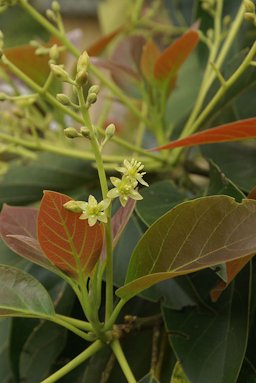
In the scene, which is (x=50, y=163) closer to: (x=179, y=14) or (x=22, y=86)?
(x=179, y=14)

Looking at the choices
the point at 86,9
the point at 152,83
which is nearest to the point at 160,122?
the point at 152,83

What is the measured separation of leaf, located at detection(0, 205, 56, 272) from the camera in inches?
20.6

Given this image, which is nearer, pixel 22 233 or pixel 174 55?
pixel 22 233

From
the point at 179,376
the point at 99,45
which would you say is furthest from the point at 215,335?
the point at 99,45

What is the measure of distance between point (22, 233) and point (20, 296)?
0.06 metres

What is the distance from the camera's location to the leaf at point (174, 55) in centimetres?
68

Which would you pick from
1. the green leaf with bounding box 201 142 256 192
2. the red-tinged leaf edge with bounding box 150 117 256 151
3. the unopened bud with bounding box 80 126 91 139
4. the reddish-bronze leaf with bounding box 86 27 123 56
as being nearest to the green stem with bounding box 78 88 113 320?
the unopened bud with bounding box 80 126 91 139

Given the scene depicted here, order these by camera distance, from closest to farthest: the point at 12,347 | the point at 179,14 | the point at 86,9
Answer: the point at 12,347, the point at 179,14, the point at 86,9

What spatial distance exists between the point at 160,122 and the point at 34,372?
289 mm

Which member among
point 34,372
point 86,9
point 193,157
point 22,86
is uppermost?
point 86,9

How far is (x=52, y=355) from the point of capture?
0.67m

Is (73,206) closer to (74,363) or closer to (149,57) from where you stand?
(74,363)

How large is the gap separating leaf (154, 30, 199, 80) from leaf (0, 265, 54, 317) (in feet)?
0.93

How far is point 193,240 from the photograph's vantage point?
1.61 ft
